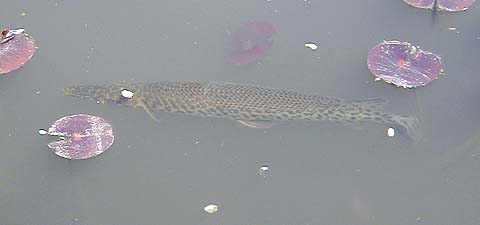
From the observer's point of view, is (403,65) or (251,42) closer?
(403,65)

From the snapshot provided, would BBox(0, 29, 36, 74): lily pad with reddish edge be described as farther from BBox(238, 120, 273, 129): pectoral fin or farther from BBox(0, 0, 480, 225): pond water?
BBox(238, 120, 273, 129): pectoral fin

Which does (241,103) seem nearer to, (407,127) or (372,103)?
(372,103)

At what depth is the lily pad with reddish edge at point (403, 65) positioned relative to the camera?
A: 496cm

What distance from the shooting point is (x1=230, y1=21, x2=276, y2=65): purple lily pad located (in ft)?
17.4

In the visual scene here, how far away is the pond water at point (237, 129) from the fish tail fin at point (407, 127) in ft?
0.20

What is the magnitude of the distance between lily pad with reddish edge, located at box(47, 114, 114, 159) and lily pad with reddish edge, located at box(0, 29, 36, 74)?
662 mm

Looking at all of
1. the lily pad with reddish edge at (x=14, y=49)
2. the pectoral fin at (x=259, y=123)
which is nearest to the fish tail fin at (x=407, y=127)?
the pectoral fin at (x=259, y=123)

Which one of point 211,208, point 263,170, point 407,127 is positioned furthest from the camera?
point 407,127

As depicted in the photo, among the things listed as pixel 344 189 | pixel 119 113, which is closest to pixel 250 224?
pixel 344 189

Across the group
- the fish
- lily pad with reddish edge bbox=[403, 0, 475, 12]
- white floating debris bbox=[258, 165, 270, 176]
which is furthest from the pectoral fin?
lily pad with reddish edge bbox=[403, 0, 475, 12]

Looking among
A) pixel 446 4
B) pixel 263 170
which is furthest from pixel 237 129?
pixel 446 4

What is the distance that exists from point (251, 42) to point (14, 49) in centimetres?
178

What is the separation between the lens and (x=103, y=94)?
5035 millimetres

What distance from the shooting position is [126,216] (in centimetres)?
447
